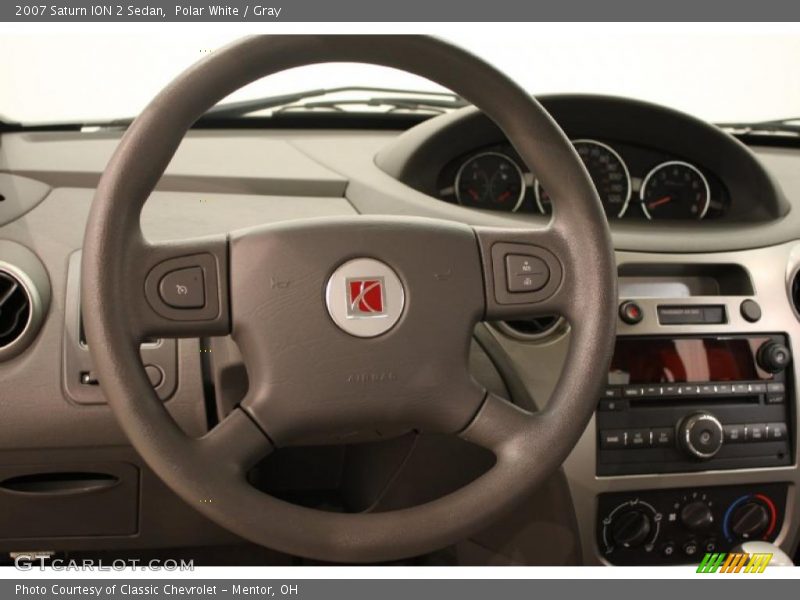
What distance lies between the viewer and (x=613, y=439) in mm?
1163

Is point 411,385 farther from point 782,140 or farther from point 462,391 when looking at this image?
point 782,140

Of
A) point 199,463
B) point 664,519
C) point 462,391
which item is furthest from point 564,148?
point 664,519

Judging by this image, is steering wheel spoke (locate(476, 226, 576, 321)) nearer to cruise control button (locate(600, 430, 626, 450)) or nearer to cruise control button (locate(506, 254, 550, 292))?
cruise control button (locate(506, 254, 550, 292))

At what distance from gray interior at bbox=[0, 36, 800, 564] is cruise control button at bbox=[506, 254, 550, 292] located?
187 millimetres

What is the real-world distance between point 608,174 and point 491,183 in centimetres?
25

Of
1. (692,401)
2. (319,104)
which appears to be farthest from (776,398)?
Answer: (319,104)

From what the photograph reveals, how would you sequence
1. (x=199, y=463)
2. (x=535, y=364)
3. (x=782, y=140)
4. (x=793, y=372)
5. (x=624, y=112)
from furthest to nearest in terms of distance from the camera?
(x=782, y=140) → (x=624, y=112) → (x=793, y=372) → (x=535, y=364) → (x=199, y=463)

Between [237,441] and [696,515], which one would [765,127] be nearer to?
[696,515]

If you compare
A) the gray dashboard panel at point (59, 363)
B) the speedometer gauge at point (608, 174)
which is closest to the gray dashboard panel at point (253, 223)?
the gray dashboard panel at point (59, 363)

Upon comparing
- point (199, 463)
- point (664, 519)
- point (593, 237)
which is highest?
point (593, 237)

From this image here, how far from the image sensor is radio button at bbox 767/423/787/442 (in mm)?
1232

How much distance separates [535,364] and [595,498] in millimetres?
242

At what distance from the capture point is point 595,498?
1.17 metres

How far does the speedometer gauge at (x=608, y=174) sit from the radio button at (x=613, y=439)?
47 cm
